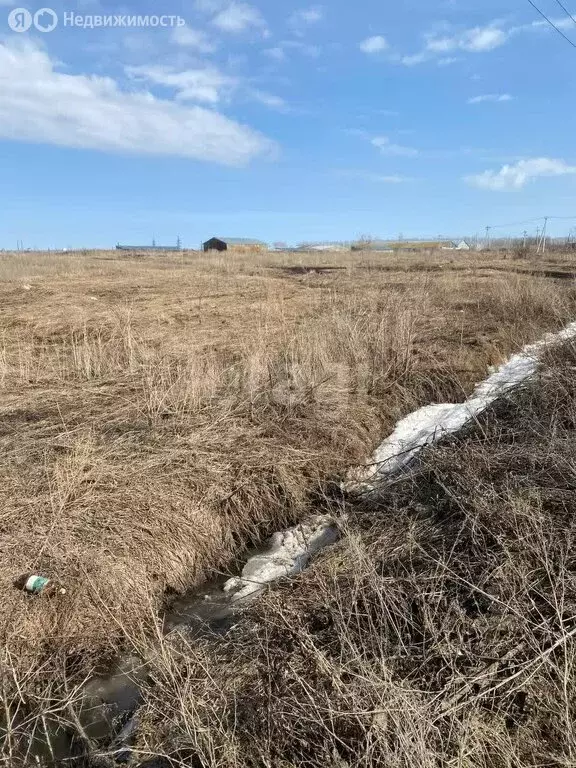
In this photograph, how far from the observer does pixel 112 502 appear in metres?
3.90

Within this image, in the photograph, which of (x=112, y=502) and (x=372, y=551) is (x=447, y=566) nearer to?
(x=372, y=551)

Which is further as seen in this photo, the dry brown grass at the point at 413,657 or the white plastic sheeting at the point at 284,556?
the white plastic sheeting at the point at 284,556

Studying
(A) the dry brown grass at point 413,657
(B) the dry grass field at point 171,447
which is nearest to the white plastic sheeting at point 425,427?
(B) the dry grass field at point 171,447

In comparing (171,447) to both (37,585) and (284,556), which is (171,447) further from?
(37,585)

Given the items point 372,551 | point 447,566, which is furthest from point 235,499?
point 447,566

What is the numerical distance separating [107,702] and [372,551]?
5.43 feet

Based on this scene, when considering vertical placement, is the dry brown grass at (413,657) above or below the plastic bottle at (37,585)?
above

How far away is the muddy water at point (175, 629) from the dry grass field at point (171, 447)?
0.13 metres

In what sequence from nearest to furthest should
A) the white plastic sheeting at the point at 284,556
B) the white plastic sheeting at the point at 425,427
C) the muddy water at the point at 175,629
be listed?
the muddy water at the point at 175,629 → the white plastic sheeting at the point at 284,556 → the white plastic sheeting at the point at 425,427

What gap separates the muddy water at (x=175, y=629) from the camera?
8.61 ft

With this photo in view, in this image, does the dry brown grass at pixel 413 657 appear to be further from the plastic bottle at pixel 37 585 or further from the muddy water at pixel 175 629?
the plastic bottle at pixel 37 585

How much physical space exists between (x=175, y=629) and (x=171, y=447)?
1.76 meters

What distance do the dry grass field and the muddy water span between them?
5.0 inches

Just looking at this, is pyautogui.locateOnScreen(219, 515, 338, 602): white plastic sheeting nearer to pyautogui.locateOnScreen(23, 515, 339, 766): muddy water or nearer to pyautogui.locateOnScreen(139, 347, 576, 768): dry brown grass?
pyautogui.locateOnScreen(23, 515, 339, 766): muddy water
